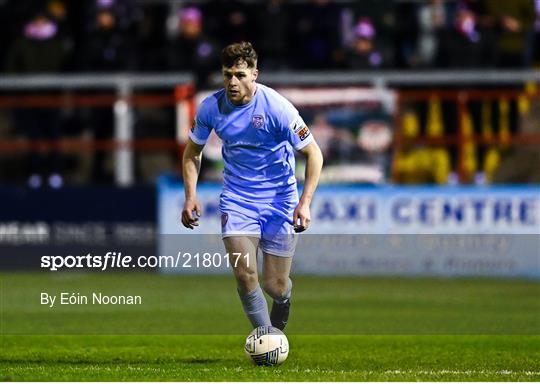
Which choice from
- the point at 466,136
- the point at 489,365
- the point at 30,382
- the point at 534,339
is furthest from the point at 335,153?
the point at 30,382

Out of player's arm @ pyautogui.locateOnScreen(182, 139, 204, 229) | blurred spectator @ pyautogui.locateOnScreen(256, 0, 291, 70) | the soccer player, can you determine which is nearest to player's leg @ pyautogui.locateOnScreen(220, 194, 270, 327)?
the soccer player

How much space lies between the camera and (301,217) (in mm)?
9961

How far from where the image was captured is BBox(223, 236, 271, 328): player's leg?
10.2m

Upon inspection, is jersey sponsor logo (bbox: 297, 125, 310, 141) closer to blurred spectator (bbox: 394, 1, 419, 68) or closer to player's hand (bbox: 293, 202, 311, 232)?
player's hand (bbox: 293, 202, 311, 232)

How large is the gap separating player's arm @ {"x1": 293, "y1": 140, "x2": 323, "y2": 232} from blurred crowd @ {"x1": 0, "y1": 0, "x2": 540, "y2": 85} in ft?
35.0

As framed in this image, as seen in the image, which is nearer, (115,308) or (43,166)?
(115,308)

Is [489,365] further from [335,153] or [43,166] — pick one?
[43,166]

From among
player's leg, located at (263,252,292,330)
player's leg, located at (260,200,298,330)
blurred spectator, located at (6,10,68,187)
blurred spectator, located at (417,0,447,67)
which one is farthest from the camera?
blurred spectator, located at (417,0,447,67)

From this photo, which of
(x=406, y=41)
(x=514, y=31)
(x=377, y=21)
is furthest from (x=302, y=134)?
(x=406, y=41)

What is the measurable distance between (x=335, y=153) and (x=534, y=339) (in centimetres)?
772

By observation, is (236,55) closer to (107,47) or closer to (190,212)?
(190,212)

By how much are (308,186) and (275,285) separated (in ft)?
3.06

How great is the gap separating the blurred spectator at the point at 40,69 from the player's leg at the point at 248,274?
1054 centimetres

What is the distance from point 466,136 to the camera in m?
20.4
